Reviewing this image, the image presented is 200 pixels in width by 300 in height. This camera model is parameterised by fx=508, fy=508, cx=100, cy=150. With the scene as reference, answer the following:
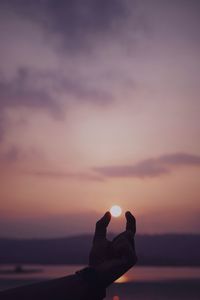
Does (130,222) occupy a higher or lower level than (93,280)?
higher

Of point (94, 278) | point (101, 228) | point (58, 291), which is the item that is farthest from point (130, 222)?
point (58, 291)

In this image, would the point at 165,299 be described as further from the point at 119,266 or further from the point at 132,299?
the point at 119,266

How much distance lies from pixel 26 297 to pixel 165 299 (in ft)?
291

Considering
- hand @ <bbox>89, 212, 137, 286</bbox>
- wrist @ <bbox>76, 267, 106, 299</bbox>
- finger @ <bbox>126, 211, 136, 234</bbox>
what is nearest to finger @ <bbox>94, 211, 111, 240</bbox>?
hand @ <bbox>89, 212, 137, 286</bbox>

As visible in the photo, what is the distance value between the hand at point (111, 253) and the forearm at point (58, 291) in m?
0.20

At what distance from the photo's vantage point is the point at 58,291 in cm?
516

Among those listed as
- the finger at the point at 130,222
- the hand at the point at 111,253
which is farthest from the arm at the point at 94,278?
the finger at the point at 130,222

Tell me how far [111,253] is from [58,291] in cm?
84

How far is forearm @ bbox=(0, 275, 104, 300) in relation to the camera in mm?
5105

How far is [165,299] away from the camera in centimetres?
8925

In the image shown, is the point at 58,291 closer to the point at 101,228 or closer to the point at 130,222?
the point at 101,228

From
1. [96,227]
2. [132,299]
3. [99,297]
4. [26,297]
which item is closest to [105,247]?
[96,227]

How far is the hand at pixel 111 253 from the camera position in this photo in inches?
212

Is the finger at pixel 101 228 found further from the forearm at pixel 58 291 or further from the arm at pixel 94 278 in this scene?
the forearm at pixel 58 291
